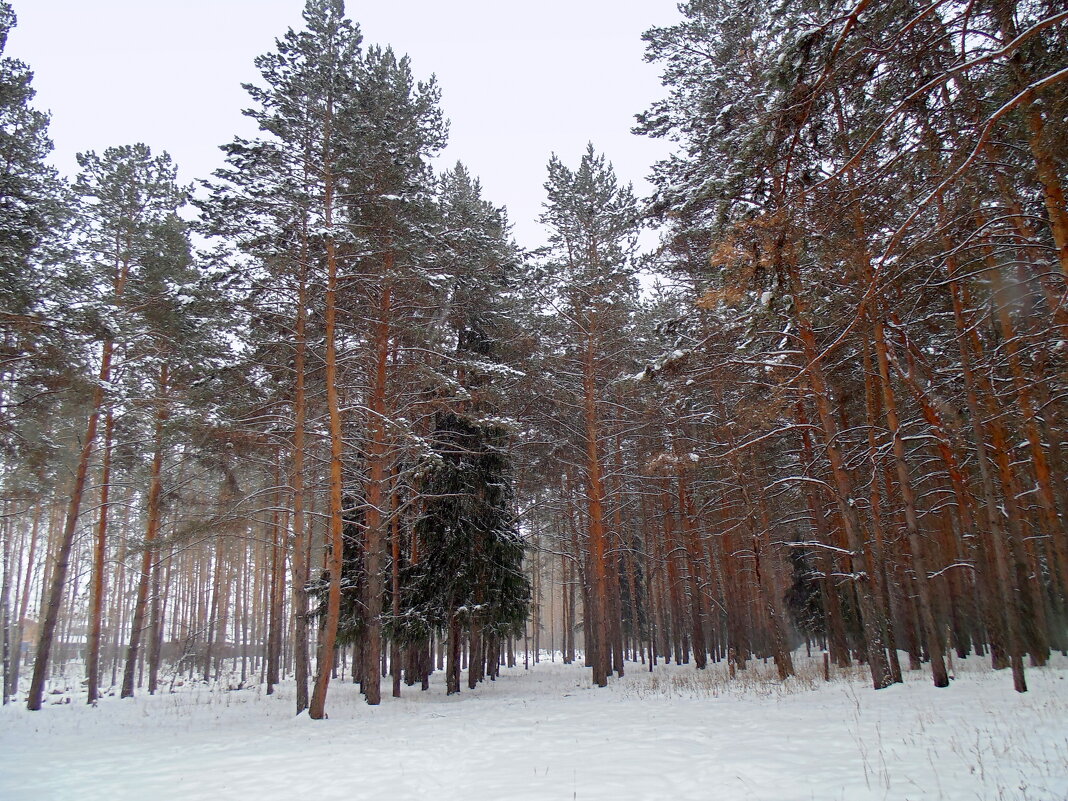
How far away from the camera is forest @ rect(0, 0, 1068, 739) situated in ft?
26.6

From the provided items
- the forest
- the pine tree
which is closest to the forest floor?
the forest

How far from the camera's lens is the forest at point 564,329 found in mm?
8109

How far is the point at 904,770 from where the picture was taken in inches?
235

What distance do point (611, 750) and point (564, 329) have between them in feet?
46.1

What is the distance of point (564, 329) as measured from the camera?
20281 mm

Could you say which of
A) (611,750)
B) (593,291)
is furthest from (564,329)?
(611,750)

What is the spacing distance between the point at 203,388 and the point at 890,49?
14551mm

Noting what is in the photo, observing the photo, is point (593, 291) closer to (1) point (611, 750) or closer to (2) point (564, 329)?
(2) point (564, 329)

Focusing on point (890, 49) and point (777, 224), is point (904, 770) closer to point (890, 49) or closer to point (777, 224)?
point (777, 224)

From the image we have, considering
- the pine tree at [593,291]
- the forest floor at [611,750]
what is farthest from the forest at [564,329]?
the forest floor at [611,750]

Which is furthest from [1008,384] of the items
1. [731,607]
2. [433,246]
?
[433,246]

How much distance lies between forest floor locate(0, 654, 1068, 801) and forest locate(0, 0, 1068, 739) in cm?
174

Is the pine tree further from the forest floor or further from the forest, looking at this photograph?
the forest floor

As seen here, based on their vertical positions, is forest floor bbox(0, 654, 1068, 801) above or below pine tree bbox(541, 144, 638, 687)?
below
